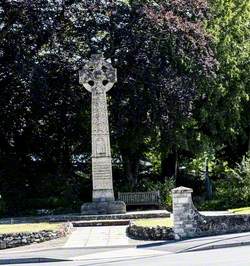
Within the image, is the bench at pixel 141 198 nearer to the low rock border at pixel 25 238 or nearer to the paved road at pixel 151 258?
the low rock border at pixel 25 238

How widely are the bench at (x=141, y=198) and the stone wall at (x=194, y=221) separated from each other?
11637 mm

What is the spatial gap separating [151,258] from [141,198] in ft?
56.3

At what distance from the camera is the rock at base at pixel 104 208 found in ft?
92.3

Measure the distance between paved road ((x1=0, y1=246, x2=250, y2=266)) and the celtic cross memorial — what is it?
10099 millimetres

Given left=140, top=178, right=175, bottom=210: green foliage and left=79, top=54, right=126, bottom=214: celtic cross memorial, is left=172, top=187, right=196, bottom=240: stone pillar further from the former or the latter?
left=140, top=178, right=175, bottom=210: green foliage

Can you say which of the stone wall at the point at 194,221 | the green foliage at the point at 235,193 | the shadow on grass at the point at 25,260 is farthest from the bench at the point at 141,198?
the shadow on grass at the point at 25,260

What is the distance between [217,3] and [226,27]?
1901 millimetres

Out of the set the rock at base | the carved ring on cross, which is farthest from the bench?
the carved ring on cross

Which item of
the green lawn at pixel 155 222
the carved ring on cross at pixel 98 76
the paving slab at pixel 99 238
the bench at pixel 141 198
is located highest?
the carved ring on cross at pixel 98 76

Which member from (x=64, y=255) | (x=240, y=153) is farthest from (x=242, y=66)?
(x=64, y=255)

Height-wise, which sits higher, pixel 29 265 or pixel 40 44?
pixel 40 44

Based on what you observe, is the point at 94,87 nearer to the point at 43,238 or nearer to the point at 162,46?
the point at 162,46

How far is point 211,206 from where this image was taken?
111 feet

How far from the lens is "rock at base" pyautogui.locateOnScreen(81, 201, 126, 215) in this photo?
2812cm
